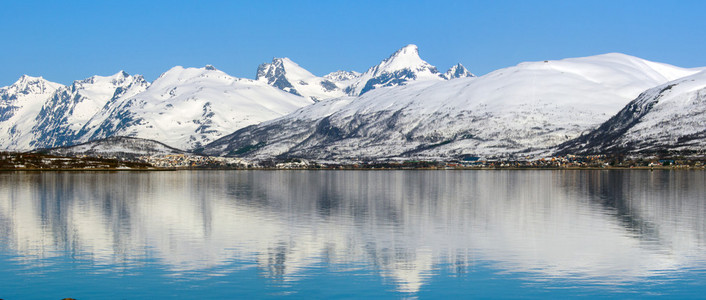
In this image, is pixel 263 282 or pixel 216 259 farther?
pixel 216 259

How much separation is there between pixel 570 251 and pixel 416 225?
22671 mm

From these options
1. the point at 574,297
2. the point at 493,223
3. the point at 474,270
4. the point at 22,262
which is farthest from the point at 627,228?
the point at 22,262

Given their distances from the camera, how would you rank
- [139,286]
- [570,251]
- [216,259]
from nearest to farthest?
[139,286] → [216,259] → [570,251]

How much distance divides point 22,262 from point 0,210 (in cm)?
4974

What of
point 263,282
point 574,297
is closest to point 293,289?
point 263,282

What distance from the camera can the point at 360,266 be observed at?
53438 mm

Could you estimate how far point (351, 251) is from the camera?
60.4 meters

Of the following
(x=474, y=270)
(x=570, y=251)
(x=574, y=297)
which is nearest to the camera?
(x=574, y=297)

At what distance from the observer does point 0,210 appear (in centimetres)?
9919

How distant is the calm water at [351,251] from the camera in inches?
1820

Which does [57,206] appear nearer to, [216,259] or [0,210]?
[0,210]

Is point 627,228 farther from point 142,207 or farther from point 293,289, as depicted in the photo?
point 142,207

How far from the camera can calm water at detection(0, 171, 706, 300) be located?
152ft

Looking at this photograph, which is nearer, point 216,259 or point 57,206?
point 216,259
